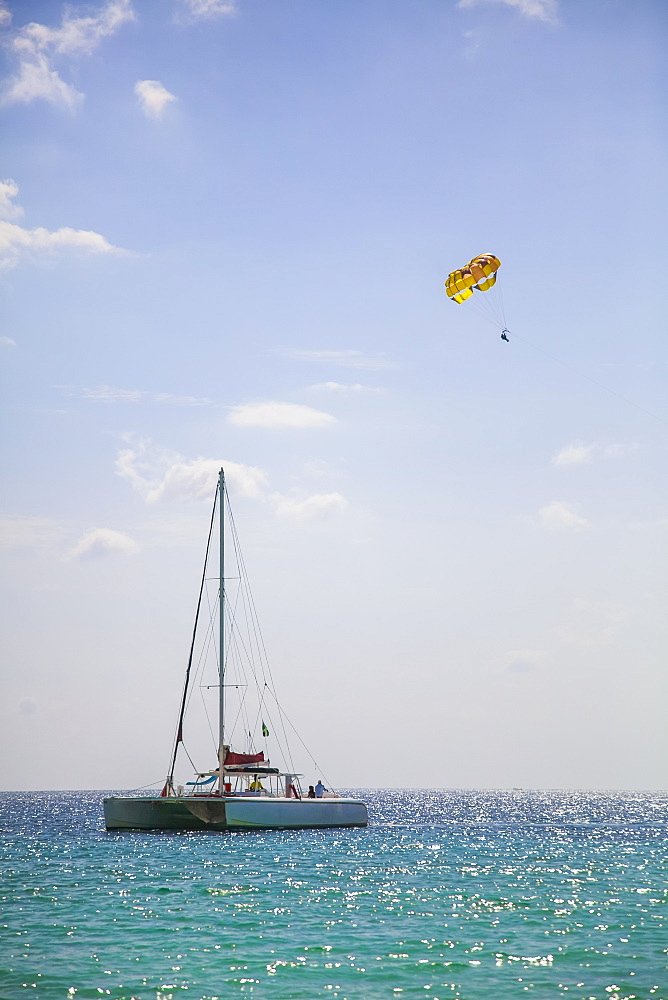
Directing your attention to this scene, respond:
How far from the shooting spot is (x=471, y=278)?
37.5 m

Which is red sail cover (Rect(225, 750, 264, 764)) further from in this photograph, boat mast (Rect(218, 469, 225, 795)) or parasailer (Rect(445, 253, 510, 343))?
parasailer (Rect(445, 253, 510, 343))

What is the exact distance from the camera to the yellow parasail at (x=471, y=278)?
37312 mm

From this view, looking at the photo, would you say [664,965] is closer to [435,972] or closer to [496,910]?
[435,972]

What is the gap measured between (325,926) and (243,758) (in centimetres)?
3236

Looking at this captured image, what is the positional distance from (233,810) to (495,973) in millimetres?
34197

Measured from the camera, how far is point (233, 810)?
5103 centimetres

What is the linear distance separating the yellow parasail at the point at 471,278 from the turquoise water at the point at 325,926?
68.0 feet

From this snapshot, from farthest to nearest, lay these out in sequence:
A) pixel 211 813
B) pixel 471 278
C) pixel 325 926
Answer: pixel 211 813
pixel 471 278
pixel 325 926

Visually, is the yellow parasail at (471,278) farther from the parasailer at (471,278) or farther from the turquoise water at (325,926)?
the turquoise water at (325,926)

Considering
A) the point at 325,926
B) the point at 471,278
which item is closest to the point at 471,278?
the point at 471,278

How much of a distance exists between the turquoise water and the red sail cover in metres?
11.8

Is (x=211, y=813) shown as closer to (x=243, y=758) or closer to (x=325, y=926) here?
(x=243, y=758)

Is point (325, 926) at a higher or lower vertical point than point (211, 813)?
higher

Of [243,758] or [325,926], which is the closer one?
[325,926]
